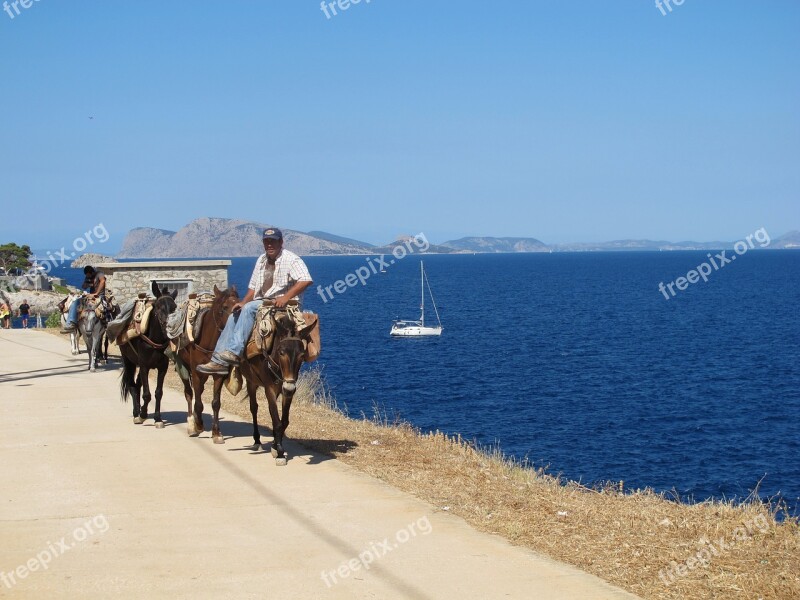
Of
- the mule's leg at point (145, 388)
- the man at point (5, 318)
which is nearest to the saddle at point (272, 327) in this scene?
the mule's leg at point (145, 388)

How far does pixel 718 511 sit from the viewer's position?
9383mm

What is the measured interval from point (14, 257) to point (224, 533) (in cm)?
10093

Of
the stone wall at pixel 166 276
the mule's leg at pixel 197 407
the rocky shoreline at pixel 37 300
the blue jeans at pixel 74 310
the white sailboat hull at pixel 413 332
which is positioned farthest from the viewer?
the white sailboat hull at pixel 413 332

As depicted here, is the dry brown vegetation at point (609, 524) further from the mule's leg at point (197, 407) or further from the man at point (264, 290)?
the man at point (264, 290)

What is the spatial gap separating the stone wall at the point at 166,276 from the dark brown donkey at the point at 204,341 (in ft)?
50.3

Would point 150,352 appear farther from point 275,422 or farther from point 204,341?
point 275,422

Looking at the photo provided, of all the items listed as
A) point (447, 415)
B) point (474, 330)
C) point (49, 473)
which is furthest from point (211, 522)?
point (474, 330)

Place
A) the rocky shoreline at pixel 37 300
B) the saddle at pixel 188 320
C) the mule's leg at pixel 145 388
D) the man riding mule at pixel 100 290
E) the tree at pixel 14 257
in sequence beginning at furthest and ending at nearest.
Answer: the tree at pixel 14 257 → the rocky shoreline at pixel 37 300 → the man riding mule at pixel 100 290 → the mule's leg at pixel 145 388 → the saddle at pixel 188 320

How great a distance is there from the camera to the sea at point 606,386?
30547mm

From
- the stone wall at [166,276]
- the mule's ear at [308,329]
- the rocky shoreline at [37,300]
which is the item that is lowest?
the rocky shoreline at [37,300]

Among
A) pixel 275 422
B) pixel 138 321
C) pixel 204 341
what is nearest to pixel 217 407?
pixel 204 341

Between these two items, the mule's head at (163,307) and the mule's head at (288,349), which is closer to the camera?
the mule's head at (288,349)

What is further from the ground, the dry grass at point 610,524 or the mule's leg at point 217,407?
the mule's leg at point 217,407

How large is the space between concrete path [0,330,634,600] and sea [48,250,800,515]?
3997 mm
